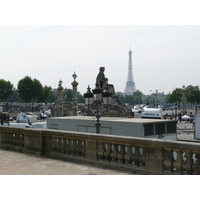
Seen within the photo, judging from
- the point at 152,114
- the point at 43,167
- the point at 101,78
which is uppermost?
the point at 101,78

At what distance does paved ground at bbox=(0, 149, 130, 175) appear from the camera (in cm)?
867

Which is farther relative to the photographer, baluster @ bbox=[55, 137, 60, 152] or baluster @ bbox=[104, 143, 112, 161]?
baluster @ bbox=[55, 137, 60, 152]

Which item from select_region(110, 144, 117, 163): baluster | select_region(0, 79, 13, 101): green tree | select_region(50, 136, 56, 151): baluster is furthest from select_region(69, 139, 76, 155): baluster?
select_region(0, 79, 13, 101): green tree

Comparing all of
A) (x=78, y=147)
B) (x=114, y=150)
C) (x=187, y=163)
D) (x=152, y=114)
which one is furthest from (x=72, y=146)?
(x=152, y=114)

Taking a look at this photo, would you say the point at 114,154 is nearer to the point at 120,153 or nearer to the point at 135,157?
the point at 120,153

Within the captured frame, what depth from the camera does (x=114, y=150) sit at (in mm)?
9055

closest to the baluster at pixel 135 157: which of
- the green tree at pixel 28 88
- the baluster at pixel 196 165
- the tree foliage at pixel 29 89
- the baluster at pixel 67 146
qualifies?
the baluster at pixel 196 165

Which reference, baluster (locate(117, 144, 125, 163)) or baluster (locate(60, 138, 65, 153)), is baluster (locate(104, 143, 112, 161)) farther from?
baluster (locate(60, 138, 65, 153))

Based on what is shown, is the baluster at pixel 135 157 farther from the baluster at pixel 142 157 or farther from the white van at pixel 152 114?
the white van at pixel 152 114

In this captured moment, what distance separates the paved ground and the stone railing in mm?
319

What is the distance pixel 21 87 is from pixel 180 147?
12128 cm

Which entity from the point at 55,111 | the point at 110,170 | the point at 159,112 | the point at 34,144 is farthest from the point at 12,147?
the point at 55,111

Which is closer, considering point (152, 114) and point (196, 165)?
point (196, 165)

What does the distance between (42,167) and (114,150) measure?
84.4 inches
